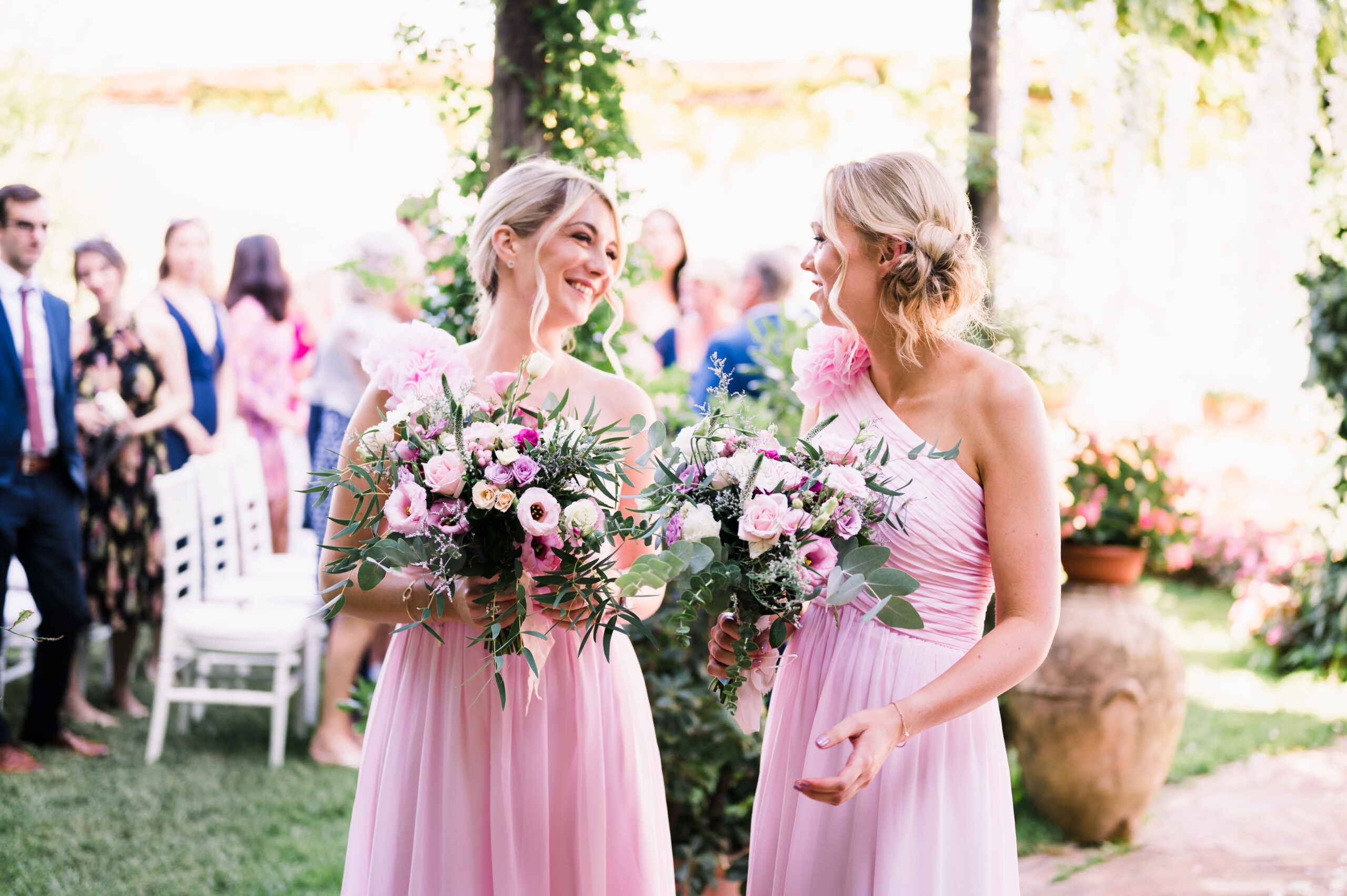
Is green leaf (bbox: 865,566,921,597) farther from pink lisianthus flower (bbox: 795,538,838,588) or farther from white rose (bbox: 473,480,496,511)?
A: white rose (bbox: 473,480,496,511)

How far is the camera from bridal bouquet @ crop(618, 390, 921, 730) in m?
1.74

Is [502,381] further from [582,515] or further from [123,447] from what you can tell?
[123,447]

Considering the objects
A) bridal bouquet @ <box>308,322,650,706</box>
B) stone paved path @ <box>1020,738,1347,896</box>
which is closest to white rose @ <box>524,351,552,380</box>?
bridal bouquet @ <box>308,322,650,706</box>

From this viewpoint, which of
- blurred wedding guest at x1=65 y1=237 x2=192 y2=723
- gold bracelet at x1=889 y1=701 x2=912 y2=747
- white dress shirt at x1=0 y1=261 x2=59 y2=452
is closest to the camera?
gold bracelet at x1=889 y1=701 x2=912 y2=747

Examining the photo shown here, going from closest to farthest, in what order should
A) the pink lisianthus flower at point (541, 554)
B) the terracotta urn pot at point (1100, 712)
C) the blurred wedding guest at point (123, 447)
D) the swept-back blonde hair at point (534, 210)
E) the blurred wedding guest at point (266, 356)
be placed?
the pink lisianthus flower at point (541, 554) → the swept-back blonde hair at point (534, 210) → the terracotta urn pot at point (1100, 712) → the blurred wedding guest at point (123, 447) → the blurred wedding guest at point (266, 356)

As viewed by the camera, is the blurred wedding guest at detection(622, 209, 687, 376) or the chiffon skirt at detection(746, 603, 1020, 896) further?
the blurred wedding guest at detection(622, 209, 687, 376)

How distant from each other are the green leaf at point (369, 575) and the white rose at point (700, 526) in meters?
0.54

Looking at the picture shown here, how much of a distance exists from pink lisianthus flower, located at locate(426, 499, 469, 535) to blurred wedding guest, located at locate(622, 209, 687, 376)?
4.38 metres

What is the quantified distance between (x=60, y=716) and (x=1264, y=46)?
735cm

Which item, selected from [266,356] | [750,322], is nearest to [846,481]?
[750,322]

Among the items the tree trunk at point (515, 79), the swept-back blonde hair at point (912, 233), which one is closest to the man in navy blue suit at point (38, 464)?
the tree trunk at point (515, 79)

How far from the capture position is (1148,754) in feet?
14.3

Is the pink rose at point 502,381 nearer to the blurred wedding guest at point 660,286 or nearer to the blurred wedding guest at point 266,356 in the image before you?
the blurred wedding guest at point 660,286

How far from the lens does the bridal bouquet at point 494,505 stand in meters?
1.80
